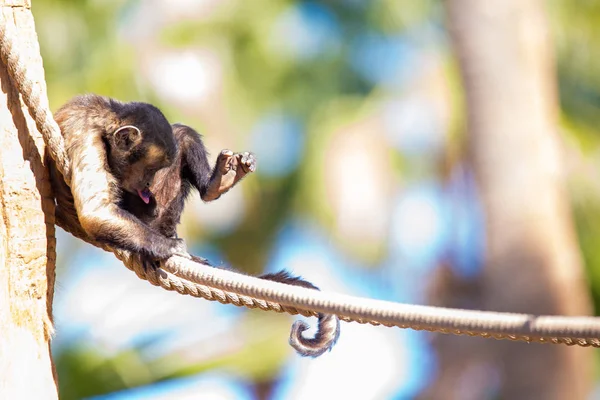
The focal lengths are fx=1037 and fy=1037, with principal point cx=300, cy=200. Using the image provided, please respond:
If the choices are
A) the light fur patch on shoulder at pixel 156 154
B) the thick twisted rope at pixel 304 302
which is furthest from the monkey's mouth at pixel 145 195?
the thick twisted rope at pixel 304 302

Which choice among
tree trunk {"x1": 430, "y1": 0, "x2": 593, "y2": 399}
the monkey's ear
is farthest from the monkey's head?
tree trunk {"x1": 430, "y1": 0, "x2": 593, "y2": 399}

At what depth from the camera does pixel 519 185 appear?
10.1 metres

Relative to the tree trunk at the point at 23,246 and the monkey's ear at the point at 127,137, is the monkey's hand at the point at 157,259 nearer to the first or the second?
the tree trunk at the point at 23,246

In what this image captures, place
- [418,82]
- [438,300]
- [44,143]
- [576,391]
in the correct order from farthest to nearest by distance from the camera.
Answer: [418,82] → [438,300] → [576,391] → [44,143]

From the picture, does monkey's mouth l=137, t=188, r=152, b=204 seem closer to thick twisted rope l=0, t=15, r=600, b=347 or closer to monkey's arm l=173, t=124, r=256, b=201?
monkey's arm l=173, t=124, r=256, b=201

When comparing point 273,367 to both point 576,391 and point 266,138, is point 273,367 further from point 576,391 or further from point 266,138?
point 576,391

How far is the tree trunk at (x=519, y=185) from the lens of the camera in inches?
381

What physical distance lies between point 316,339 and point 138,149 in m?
1.61

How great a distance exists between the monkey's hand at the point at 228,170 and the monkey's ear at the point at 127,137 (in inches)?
19.2

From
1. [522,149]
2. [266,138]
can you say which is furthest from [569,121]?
[522,149]

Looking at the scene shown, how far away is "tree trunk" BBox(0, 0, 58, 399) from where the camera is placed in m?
4.40

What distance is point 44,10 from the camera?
16.9 metres

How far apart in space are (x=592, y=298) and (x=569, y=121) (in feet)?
9.70

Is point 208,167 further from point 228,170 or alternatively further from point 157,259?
point 157,259
